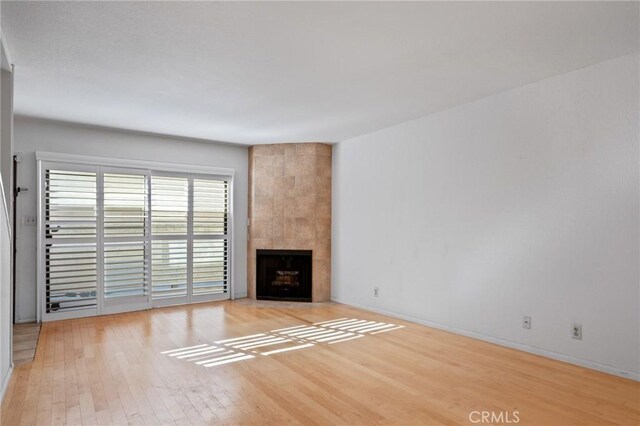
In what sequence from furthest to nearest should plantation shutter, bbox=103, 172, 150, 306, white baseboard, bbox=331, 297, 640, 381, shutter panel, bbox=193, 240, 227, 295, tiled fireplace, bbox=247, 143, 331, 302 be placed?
tiled fireplace, bbox=247, 143, 331, 302 < shutter panel, bbox=193, 240, 227, 295 < plantation shutter, bbox=103, 172, 150, 306 < white baseboard, bbox=331, 297, 640, 381

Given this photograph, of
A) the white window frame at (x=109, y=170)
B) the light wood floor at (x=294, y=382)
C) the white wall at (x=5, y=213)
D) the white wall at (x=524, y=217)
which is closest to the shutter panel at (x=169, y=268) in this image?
the white window frame at (x=109, y=170)

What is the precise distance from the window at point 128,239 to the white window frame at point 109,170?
0.6 inches

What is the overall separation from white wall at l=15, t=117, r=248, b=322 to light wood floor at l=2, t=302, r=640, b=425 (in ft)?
2.96

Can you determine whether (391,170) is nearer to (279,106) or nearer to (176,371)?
(279,106)

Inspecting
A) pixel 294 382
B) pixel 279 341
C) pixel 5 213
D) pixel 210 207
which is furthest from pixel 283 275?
pixel 5 213

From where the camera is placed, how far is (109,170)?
5250 mm

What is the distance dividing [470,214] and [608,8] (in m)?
2.24

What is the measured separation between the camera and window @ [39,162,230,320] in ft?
16.1

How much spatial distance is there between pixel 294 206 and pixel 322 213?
460 millimetres

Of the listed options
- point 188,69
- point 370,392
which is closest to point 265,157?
point 188,69

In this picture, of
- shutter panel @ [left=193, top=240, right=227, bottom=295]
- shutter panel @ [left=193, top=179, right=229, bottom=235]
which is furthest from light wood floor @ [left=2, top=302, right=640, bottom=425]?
shutter panel @ [left=193, top=179, right=229, bottom=235]

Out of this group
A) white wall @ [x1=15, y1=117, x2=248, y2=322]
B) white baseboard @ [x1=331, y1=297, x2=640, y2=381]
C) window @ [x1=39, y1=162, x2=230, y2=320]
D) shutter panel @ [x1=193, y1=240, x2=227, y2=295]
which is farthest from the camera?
shutter panel @ [x1=193, y1=240, x2=227, y2=295]

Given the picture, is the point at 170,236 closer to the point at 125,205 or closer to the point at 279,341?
the point at 125,205

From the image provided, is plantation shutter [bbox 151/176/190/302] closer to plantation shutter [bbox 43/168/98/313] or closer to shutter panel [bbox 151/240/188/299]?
shutter panel [bbox 151/240/188/299]
